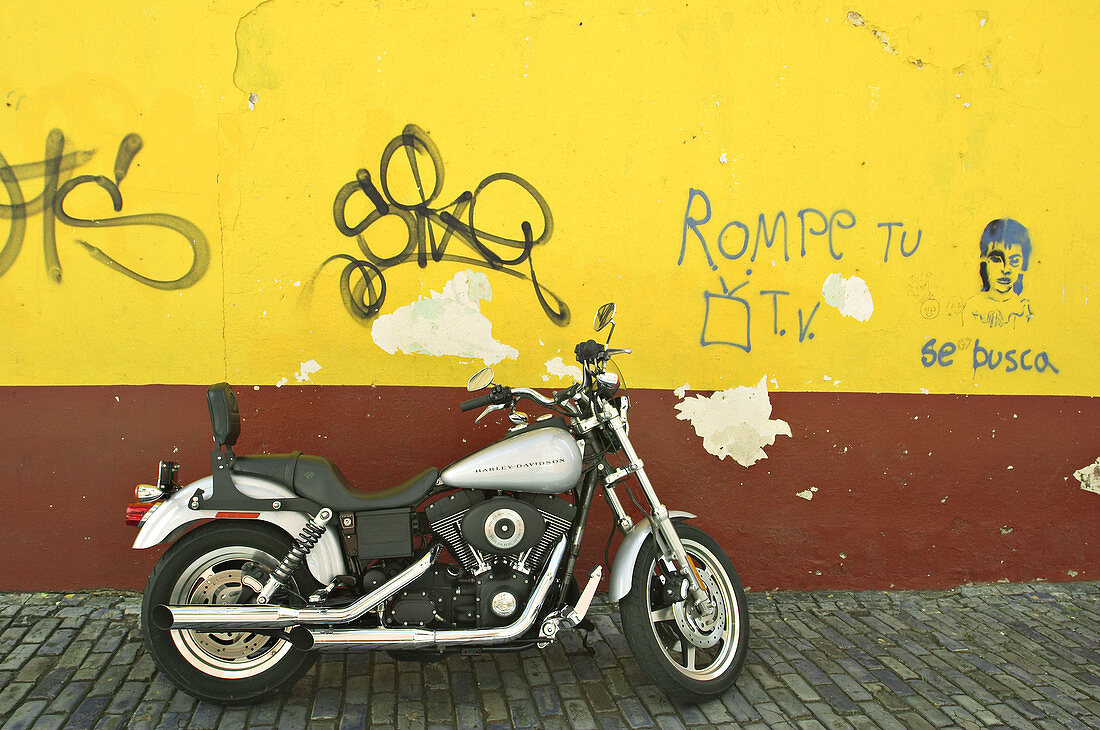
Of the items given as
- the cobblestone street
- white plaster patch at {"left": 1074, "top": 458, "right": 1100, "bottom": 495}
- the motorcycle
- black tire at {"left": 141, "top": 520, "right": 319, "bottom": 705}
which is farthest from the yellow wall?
the cobblestone street

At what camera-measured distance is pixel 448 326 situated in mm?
3959

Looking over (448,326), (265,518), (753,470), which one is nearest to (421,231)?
(448,326)

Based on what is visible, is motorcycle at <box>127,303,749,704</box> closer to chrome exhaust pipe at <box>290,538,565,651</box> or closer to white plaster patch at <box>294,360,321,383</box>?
chrome exhaust pipe at <box>290,538,565,651</box>

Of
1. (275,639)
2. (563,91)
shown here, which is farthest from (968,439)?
(275,639)

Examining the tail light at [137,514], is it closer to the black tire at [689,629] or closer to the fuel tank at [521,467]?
the fuel tank at [521,467]

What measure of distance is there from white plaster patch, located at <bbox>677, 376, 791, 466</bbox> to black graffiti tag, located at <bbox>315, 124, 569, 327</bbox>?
104 cm

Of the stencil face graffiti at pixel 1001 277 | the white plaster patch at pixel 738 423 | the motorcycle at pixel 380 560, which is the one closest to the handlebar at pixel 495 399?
the motorcycle at pixel 380 560

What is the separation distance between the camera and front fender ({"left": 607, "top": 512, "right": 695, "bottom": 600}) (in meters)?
3.01

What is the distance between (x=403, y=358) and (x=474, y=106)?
138 cm

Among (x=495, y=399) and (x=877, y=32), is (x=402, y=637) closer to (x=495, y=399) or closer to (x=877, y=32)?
(x=495, y=399)

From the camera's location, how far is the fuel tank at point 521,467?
2.93 meters

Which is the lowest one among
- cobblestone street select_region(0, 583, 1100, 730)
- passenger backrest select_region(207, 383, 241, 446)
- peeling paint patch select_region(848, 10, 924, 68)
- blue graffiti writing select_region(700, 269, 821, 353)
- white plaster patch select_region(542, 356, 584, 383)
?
cobblestone street select_region(0, 583, 1100, 730)

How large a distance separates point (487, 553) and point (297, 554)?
73cm

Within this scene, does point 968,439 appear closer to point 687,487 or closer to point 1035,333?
point 1035,333
